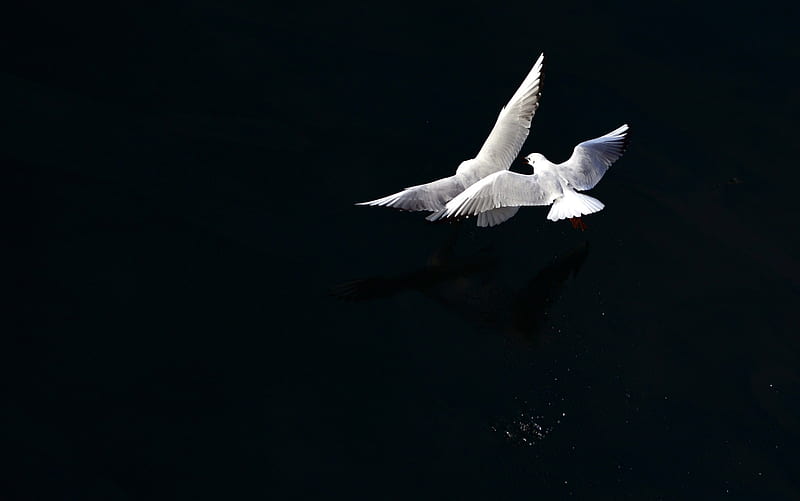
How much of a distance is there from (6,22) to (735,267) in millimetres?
8177

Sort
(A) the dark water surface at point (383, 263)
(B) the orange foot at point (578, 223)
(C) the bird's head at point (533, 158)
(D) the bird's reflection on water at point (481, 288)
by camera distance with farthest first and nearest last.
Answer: (C) the bird's head at point (533, 158), (B) the orange foot at point (578, 223), (D) the bird's reflection on water at point (481, 288), (A) the dark water surface at point (383, 263)

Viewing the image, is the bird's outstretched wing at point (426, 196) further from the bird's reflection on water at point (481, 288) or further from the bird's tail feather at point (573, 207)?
the bird's tail feather at point (573, 207)

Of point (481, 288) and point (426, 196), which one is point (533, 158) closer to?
point (426, 196)

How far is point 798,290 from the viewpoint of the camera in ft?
29.9

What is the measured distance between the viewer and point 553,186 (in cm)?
879

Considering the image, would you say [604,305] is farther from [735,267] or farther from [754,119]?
[754,119]

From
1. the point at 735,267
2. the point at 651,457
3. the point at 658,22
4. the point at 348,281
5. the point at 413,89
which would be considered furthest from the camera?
the point at 658,22

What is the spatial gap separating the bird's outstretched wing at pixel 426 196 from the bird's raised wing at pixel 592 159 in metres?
1.06

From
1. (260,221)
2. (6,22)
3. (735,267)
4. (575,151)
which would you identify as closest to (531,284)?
(575,151)

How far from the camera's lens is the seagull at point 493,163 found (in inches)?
339

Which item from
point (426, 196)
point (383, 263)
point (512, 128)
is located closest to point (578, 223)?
point (512, 128)

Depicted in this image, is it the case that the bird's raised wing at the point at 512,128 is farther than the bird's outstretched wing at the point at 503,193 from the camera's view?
Yes

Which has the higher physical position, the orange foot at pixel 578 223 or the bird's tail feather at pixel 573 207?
the bird's tail feather at pixel 573 207

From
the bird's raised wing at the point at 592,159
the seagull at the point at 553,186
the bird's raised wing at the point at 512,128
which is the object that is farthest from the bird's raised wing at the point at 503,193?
the bird's raised wing at the point at 512,128
